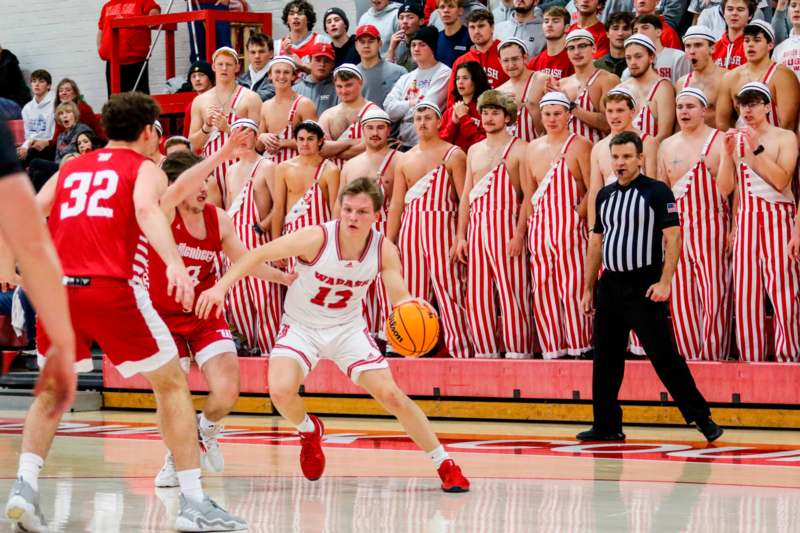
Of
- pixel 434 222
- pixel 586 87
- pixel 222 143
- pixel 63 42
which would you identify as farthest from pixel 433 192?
pixel 63 42

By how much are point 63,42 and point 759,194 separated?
1113cm

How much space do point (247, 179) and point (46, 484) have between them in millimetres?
5527

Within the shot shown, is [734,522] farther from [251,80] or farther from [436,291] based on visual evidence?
[251,80]

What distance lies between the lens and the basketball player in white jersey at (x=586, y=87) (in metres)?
10.7

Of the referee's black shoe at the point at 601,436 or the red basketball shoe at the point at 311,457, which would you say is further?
the referee's black shoe at the point at 601,436

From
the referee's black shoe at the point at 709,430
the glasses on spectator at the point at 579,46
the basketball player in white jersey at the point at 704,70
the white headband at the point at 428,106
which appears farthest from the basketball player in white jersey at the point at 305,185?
the referee's black shoe at the point at 709,430

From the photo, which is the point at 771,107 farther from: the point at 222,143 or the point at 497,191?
the point at 222,143

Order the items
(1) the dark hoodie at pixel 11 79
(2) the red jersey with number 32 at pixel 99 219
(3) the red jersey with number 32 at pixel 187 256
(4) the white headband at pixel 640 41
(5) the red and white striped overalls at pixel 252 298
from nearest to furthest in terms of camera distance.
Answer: (2) the red jersey with number 32 at pixel 99 219, (3) the red jersey with number 32 at pixel 187 256, (4) the white headband at pixel 640 41, (5) the red and white striped overalls at pixel 252 298, (1) the dark hoodie at pixel 11 79

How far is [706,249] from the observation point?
10.1 metres

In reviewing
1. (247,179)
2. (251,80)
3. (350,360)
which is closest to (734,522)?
(350,360)

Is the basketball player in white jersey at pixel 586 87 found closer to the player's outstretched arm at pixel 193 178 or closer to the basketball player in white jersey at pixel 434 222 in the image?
the basketball player in white jersey at pixel 434 222

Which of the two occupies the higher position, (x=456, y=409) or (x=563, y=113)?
(x=563, y=113)

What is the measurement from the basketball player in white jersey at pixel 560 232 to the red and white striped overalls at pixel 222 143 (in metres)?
3.23

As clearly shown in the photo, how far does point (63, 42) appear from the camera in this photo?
18.0 metres
